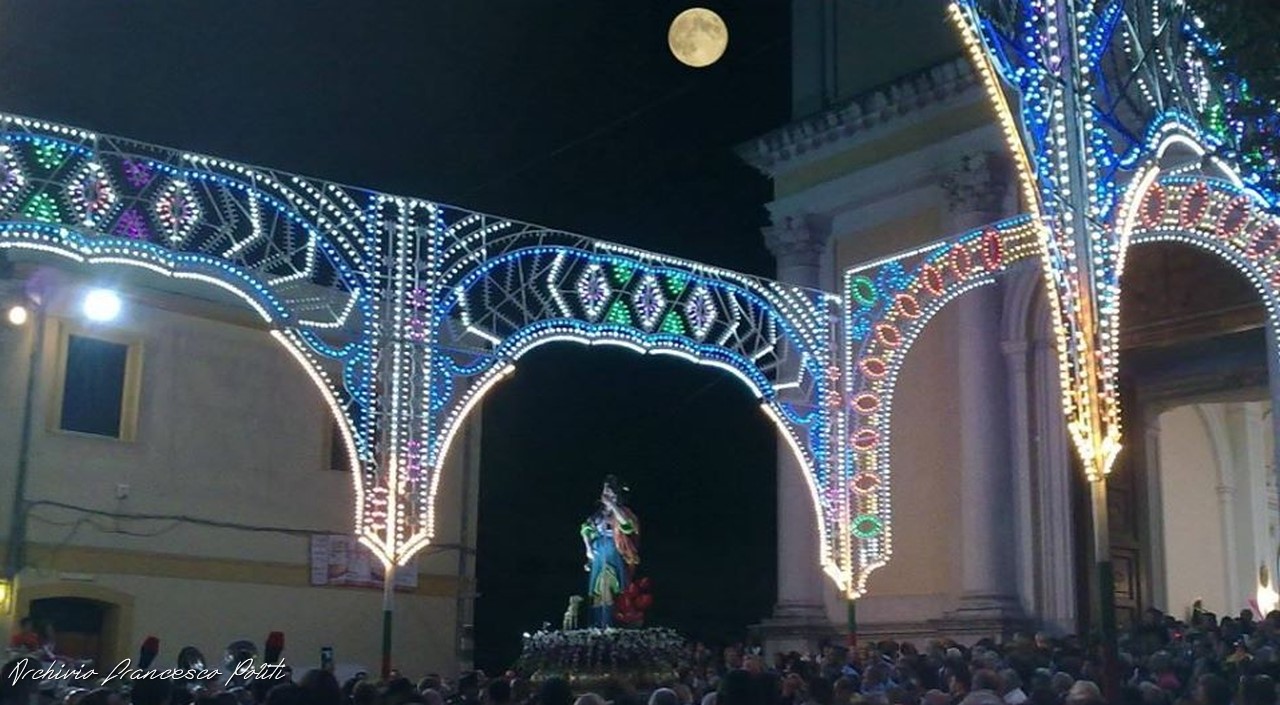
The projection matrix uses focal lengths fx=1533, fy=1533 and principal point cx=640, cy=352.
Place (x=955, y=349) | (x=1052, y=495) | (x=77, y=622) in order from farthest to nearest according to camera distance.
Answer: (x=955, y=349)
(x=77, y=622)
(x=1052, y=495)

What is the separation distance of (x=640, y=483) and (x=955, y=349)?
929 cm

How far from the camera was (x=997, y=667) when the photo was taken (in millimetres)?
10844

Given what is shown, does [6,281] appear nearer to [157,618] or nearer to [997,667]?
[157,618]

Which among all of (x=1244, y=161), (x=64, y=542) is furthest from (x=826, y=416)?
(x=64, y=542)

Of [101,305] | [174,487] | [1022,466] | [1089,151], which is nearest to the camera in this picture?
[1089,151]

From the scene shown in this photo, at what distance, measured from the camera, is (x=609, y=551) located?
17.1 m

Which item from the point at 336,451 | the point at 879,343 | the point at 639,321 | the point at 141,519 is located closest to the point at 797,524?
the point at 879,343

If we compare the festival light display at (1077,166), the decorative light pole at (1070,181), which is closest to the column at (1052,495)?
the festival light display at (1077,166)

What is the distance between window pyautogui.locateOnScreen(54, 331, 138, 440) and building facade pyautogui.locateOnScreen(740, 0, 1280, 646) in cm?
889

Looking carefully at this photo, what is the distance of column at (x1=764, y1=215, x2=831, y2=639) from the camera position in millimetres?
20672

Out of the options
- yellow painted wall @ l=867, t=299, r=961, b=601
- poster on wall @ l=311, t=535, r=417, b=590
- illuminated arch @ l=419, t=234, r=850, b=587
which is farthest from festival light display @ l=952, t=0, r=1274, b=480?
poster on wall @ l=311, t=535, r=417, b=590

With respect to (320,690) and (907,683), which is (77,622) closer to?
(907,683)

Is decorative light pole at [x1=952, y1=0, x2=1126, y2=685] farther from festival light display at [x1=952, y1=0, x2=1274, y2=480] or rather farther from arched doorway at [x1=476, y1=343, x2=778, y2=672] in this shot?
arched doorway at [x1=476, y1=343, x2=778, y2=672]

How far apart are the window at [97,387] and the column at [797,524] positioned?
8808 millimetres
